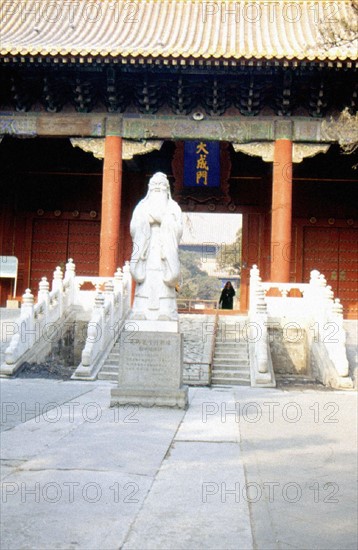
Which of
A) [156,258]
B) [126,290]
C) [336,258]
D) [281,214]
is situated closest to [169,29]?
[281,214]

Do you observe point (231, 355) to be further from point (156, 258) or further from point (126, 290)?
point (156, 258)

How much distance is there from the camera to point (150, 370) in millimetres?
7070

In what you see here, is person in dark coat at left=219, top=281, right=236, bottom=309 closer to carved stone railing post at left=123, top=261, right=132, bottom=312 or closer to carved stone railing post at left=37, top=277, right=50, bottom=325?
carved stone railing post at left=123, top=261, right=132, bottom=312

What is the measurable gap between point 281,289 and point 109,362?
3.89 metres

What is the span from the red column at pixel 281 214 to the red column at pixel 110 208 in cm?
346

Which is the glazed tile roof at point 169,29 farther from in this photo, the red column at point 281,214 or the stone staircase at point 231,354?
the stone staircase at point 231,354

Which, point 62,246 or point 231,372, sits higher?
point 62,246

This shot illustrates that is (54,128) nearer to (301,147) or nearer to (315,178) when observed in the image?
(301,147)

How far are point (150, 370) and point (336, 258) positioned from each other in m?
11.7

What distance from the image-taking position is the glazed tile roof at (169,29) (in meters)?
12.7

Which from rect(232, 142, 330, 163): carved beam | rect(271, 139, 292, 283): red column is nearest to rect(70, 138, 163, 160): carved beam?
rect(232, 142, 330, 163): carved beam

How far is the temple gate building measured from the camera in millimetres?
13414

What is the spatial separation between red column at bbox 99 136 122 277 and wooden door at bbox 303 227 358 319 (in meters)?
6.15

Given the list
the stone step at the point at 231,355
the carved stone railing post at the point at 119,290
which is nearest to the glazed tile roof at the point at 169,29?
the carved stone railing post at the point at 119,290
